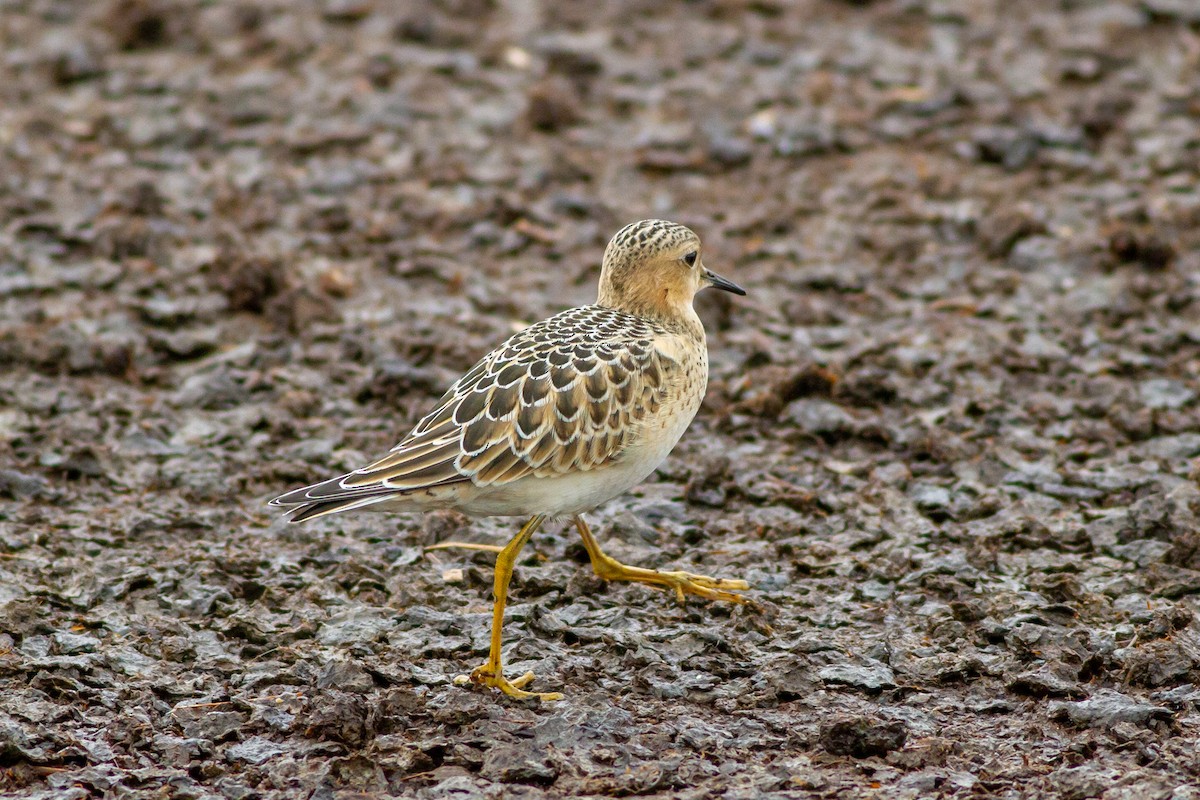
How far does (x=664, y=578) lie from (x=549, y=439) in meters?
1.15

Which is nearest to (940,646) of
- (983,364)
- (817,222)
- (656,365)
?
(656,365)

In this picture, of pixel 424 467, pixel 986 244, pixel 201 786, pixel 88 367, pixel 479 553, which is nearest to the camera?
pixel 201 786

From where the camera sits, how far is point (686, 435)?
917 cm

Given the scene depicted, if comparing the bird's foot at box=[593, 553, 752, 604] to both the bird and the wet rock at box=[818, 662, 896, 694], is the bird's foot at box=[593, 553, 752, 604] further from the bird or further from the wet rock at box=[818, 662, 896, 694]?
the wet rock at box=[818, 662, 896, 694]

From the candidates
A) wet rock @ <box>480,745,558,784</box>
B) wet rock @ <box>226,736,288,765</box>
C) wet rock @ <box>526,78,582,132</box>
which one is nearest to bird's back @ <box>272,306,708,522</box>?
wet rock @ <box>226,736,288,765</box>

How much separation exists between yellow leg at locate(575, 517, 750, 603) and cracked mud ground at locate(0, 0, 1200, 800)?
10 cm

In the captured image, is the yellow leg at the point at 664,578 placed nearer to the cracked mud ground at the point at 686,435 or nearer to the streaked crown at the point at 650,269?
the cracked mud ground at the point at 686,435

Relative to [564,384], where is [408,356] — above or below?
below

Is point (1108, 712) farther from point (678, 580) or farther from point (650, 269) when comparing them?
point (650, 269)

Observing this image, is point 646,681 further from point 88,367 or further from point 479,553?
point 88,367

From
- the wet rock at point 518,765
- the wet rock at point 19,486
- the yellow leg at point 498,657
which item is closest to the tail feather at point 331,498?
the yellow leg at point 498,657

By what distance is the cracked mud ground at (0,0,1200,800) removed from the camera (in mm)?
6273

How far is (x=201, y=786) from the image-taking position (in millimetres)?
5930

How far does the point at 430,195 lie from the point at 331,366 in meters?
2.63
